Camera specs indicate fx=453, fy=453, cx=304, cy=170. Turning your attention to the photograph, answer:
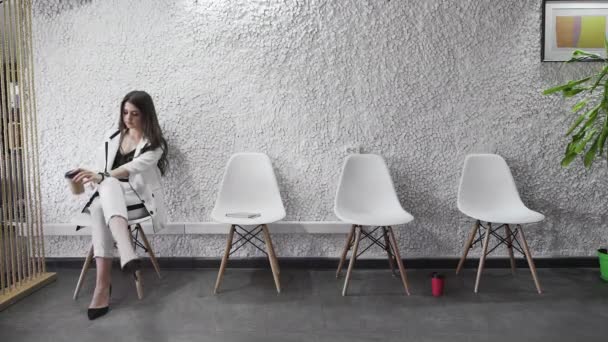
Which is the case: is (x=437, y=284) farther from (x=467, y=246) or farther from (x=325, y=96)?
(x=325, y=96)

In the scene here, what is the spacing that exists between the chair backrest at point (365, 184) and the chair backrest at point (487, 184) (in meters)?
0.49

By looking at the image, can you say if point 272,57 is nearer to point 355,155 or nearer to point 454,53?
point 355,155

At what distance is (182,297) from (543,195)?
8.28 ft

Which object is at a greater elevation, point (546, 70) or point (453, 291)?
point (546, 70)

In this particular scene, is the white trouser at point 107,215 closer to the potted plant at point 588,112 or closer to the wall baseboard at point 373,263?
the wall baseboard at point 373,263

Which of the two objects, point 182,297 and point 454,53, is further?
point 454,53

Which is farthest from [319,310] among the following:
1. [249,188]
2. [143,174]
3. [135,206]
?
[143,174]

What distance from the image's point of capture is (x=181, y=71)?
312 centimetres

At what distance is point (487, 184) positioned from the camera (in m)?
3.04

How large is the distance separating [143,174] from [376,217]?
1451 millimetres

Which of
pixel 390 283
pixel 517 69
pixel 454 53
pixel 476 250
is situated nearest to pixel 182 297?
pixel 390 283

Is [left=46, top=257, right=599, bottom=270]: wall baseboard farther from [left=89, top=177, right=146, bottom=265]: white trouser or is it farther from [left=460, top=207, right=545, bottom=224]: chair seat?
[left=89, top=177, right=146, bottom=265]: white trouser

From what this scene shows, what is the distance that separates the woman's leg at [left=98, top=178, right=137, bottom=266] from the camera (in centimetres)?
237

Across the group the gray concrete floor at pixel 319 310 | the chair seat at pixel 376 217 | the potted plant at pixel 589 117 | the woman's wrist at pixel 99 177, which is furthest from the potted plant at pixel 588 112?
the woman's wrist at pixel 99 177
